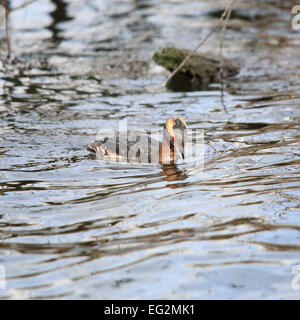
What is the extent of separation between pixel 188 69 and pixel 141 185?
304 inches

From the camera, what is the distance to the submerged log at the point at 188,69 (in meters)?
15.3

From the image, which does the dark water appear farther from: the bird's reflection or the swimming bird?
the swimming bird

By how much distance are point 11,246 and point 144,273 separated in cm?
157

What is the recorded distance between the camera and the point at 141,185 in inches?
329

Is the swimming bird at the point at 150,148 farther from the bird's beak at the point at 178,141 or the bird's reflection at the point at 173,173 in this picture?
the bird's reflection at the point at 173,173

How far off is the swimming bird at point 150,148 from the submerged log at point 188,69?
5.35m

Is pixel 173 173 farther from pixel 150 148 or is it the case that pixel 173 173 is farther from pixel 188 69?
pixel 188 69

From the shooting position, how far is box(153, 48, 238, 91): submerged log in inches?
603

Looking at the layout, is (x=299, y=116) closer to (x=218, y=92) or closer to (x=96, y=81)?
(x=218, y=92)

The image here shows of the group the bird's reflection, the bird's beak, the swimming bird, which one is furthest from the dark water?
the bird's beak

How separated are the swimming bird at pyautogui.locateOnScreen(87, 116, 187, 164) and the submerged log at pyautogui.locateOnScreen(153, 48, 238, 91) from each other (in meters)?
5.35

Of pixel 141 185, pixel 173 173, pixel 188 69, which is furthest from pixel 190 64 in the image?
pixel 141 185

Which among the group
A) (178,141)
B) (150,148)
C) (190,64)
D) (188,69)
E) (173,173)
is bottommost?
(173,173)

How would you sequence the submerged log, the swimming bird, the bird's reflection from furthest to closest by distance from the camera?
1. the submerged log
2. the swimming bird
3. the bird's reflection
